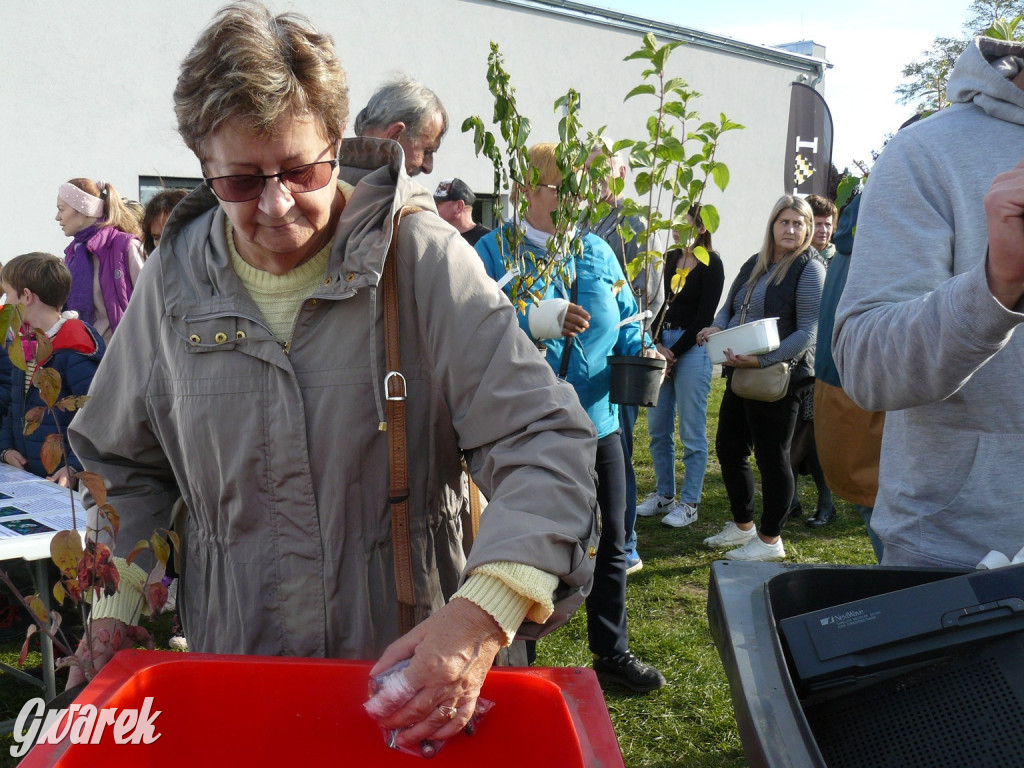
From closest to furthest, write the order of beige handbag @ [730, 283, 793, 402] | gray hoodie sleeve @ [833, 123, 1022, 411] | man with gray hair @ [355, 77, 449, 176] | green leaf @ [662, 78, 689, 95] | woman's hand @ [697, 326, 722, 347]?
gray hoodie sleeve @ [833, 123, 1022, 411], green leaf @ [662, 78, 689, 95], man with gray hair @ [355, 77, 449, 176], beige handbag @ [730, 283, 793, 402], woman's hand @ [697, 326, 722, 347]

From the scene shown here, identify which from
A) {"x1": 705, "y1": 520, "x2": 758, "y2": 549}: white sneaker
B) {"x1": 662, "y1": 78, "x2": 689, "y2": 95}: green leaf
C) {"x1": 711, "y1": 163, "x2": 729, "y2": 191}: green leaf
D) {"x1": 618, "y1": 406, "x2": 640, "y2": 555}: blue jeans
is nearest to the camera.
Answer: {"x1": 711, "y1": 163, "x2": 729, "y2": 191}: green leaf

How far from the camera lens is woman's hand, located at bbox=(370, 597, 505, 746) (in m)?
1.04

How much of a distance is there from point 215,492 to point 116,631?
0.93 feet

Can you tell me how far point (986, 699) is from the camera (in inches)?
37.4

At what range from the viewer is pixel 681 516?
5.36 meters

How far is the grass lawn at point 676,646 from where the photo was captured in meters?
3.01

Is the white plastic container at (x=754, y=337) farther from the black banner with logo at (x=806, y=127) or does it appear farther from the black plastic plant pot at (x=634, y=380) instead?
the black banner with logo at (x=806, y=127)

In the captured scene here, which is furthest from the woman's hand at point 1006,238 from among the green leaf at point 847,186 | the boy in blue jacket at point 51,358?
the boy in blue jacket at point 51,358

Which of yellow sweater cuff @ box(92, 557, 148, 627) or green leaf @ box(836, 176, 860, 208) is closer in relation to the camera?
yellow sweater cuff @ box(92, 557, 148, 627)

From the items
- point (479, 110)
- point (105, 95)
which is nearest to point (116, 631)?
point (105, 95)

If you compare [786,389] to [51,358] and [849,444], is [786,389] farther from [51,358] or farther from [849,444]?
[51,358]

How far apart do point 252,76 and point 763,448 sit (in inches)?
150

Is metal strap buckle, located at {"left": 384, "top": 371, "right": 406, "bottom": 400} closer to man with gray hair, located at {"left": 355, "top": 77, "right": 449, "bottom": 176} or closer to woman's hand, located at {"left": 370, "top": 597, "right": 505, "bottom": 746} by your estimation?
woman's hand, located at {"left": 370, "top": 597, "right": 505, "bottom": 746}

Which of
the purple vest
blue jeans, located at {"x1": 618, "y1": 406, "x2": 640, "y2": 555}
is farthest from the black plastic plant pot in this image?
the purple vest
